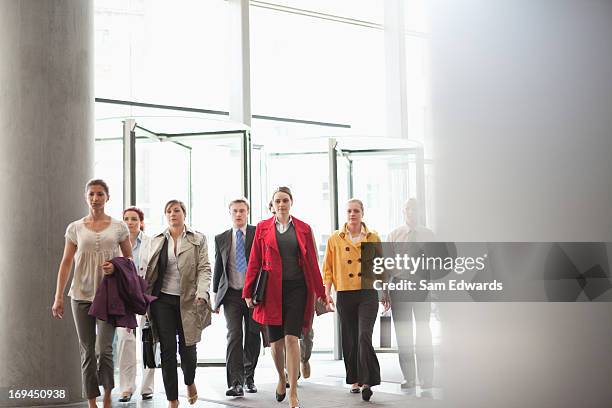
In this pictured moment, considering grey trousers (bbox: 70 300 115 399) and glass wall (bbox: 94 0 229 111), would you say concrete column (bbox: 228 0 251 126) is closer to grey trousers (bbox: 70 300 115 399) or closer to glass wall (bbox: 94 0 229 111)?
glass wall (bbox: 94 0 229 111)

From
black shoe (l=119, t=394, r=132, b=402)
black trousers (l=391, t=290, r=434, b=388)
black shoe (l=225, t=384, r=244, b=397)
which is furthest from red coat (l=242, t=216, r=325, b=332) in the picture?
black trousers (l=391, t=290, r=434, b=388)

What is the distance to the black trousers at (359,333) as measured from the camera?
7.34 m

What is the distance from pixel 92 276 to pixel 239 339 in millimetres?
1806

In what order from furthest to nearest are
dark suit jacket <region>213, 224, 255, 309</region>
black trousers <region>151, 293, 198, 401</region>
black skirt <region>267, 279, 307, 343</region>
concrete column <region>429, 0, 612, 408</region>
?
dark suit jacket <region>213, 224, 255, 309</region> → black skirt <region>267, 279, 307, 343</region> → black trousers <region>151, 293, 198, 401</region> → concrete column <region>429, 0, 612, 408</region>

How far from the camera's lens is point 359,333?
7590mm

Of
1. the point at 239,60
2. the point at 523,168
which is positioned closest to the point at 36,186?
the point at 523,168

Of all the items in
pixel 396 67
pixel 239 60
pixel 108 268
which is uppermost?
pixel 239 60

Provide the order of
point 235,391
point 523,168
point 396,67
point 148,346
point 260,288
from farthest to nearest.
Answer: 1. point 235,391
2. point 148,346
3. point 260,288
4. point 396,67
5. point 523,168

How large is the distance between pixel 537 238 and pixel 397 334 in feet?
3.94

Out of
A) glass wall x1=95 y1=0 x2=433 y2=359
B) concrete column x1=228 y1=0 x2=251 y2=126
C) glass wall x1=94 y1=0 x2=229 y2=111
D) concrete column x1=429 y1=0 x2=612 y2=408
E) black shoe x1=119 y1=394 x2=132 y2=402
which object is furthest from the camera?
concrete column x1=228 y1=0 x2=251 y2=126

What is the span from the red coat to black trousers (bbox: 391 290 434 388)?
199cm

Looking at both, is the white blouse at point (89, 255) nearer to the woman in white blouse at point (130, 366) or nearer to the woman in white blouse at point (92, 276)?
the woman in white blouse at point (92, 276)

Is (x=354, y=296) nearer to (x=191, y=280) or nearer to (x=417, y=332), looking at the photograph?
(x=191, y=280)

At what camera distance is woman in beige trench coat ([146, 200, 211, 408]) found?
266 inches
